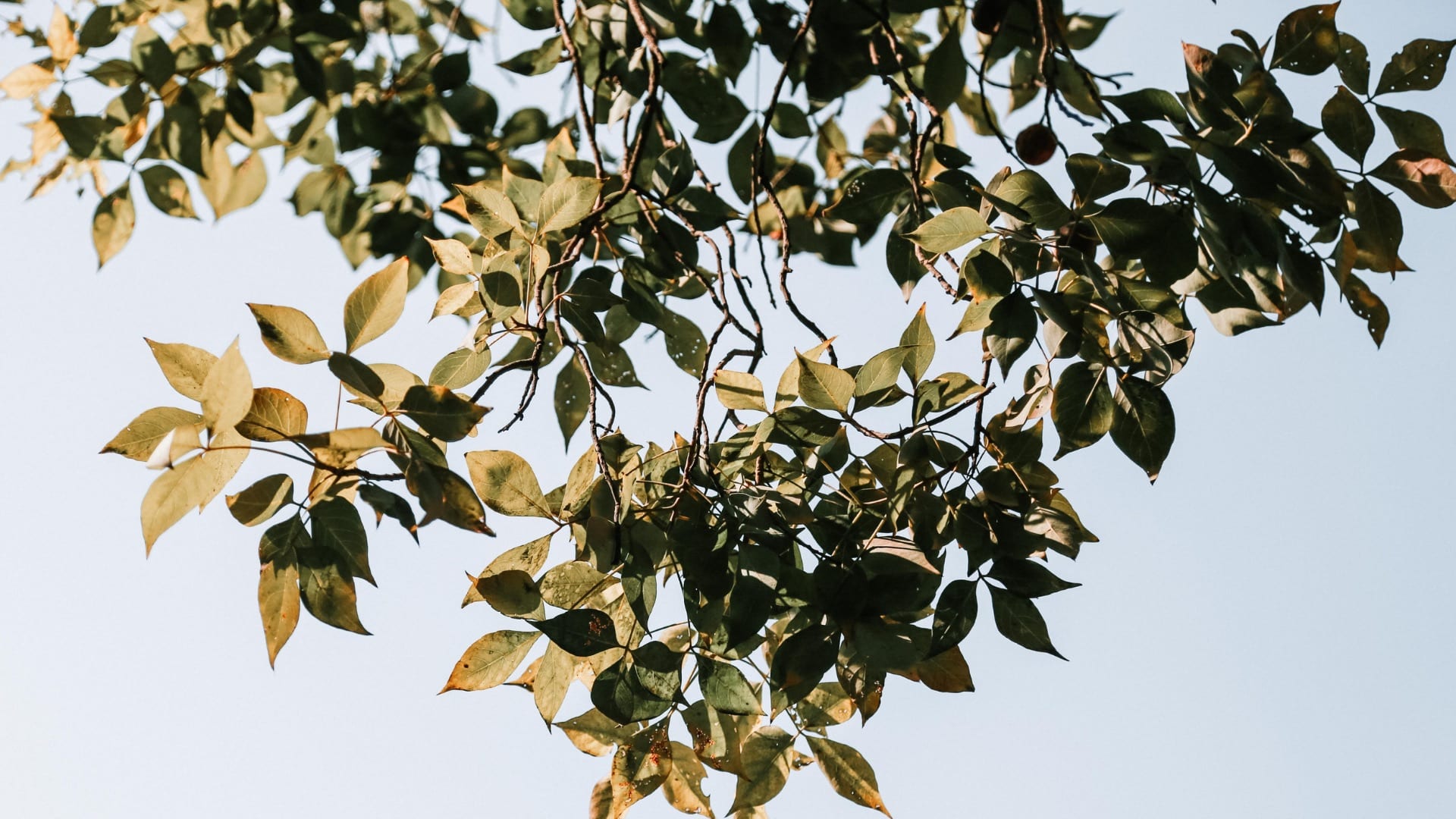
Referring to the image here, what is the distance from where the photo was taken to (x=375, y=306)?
2.62 ft

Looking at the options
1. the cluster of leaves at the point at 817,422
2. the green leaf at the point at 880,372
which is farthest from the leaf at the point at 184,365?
the green leaf at the point at 880,372

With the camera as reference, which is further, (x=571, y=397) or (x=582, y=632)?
(x=571, y=397)

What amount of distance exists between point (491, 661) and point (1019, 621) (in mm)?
499

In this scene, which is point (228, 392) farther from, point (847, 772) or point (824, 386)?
point (847, 772)

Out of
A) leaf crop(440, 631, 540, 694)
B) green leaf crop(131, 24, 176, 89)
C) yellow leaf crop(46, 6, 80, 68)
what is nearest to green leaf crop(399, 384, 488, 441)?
leaf crop(440, 631, 540, 694)

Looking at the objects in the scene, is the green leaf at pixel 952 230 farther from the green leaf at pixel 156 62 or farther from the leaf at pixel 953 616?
the green leaf at pixel 156 62

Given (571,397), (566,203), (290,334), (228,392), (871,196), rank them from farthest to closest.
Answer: (571,397), (871,196), (566,203), (290,334), (228,392)

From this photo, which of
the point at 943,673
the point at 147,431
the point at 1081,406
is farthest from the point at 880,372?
the point at 147,431

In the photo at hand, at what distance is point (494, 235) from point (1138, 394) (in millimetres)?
676

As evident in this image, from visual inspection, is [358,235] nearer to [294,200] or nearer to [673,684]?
[294,200]

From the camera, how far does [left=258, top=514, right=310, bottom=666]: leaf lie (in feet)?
2.39

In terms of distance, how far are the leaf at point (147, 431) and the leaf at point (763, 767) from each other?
0.58 metres

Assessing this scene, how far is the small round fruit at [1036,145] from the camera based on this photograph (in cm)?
136

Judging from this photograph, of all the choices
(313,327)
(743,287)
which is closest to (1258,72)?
(743,287)
